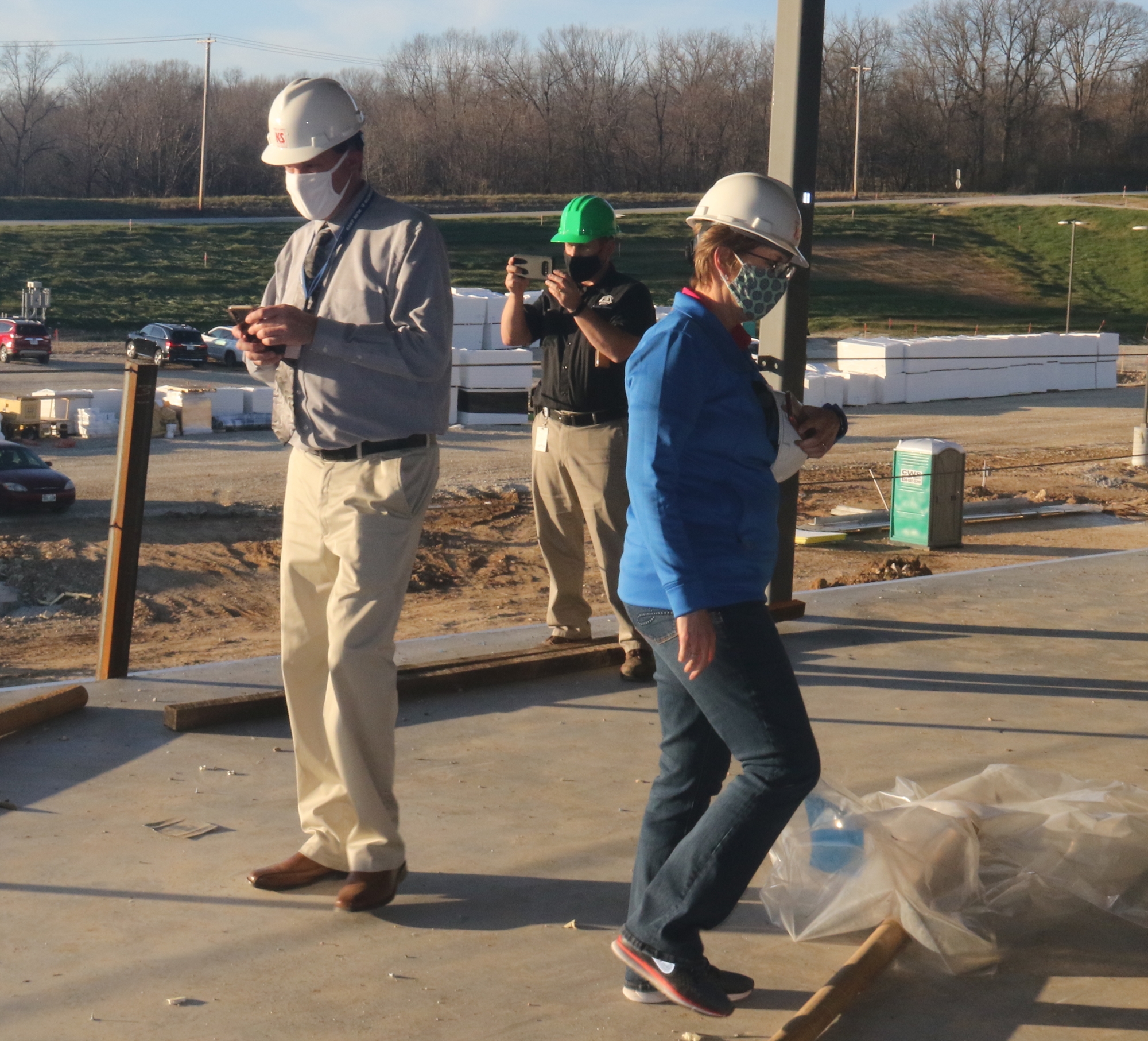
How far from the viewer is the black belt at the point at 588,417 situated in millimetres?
6113

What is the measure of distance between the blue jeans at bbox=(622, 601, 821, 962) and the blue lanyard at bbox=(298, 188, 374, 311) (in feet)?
4.27

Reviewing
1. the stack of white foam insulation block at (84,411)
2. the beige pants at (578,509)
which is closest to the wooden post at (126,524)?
the beige pants at (578,509)

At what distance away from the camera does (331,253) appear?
12.7ft

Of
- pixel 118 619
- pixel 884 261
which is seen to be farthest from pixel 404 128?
pixel 118 619

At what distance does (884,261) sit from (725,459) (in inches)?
2418

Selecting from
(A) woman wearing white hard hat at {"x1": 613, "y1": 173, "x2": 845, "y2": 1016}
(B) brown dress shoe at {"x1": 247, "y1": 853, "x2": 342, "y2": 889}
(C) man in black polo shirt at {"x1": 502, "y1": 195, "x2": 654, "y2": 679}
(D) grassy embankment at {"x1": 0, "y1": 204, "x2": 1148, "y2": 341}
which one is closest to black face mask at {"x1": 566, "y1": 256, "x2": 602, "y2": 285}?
(C) man in black polo shirt at {"x1": 502, "y1": 195, "x2": 654, "y2": 679}

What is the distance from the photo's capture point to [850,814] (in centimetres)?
378

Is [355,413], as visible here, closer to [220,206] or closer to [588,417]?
[588,417]

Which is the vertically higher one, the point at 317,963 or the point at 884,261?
the point at 884,261

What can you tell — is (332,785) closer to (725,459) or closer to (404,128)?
(725,459)

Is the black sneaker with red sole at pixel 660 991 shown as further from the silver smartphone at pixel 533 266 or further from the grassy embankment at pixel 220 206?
the grassy embankment at pixel 220 206

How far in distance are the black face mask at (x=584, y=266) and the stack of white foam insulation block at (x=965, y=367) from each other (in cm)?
2371

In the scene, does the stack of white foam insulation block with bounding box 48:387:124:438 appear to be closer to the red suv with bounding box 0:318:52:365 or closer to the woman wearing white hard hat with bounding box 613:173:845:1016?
the red suv with bounding box 0:318:52:365

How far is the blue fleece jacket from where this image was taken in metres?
3.15
